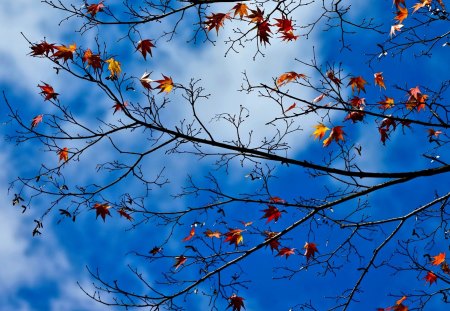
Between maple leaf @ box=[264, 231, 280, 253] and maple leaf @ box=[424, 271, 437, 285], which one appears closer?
maple leaf @ box=[264, 231, 280, 253]

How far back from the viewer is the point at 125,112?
4.96 metres

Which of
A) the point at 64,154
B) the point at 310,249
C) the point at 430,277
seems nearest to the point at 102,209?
the point at 64,154

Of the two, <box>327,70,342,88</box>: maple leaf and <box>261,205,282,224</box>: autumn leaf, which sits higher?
<box>327,70,342,88</box>: maple leaf

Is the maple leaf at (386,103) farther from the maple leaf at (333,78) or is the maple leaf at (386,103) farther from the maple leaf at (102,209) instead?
the maple leaf at (102,209)

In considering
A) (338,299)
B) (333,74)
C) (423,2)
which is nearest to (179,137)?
(333,74)

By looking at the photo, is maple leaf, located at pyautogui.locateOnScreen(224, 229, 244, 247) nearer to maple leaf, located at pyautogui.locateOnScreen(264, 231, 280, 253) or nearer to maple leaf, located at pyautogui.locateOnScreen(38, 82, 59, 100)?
maple leaf, located at pyautogui.locateOnScreen(264, 231, 280, 253)

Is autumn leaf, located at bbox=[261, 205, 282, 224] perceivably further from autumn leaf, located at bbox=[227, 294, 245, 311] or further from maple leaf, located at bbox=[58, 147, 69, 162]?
maple leaf, located at bbox=[58, 147, 69, 162]

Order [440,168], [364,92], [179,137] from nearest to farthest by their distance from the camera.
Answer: [440,168]
[179,137]
[364,92]

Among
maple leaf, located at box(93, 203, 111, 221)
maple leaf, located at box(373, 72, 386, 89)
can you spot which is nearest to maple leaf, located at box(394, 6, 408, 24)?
maple leaf, located at box(373, 72, 386, 89)

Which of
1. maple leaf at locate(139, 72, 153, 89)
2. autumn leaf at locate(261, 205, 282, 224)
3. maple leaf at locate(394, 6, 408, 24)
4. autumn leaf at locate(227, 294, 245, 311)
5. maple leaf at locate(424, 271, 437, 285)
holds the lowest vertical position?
autumn leaf at locate(227, 294, 245, 311)

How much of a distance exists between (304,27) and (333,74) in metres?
0.92

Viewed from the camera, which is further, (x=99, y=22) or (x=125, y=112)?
(x=99, y=22)

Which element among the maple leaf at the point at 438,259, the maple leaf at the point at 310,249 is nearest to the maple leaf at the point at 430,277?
the maple leaf at the point at 438,259

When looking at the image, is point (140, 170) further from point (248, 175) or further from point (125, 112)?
point (248, 175)
